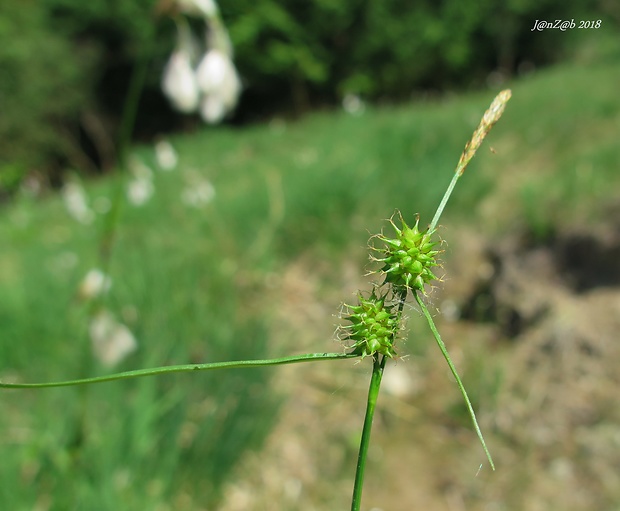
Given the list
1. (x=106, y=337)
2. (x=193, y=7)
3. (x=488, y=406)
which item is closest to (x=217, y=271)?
(x=488, y=406)

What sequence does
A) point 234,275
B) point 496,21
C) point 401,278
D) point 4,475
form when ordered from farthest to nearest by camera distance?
point 496,21 → point 234,275 → point 4,475 → point 401,278

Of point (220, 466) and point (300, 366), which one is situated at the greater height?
point (300, 366)

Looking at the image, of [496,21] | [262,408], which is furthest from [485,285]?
[496,21]

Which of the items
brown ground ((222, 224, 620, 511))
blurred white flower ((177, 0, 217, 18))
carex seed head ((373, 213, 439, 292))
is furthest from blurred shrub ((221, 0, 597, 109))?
carex seed head ((373, 213, 439, 292))

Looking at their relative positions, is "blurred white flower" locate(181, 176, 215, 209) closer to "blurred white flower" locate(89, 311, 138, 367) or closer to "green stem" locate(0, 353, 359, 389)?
"blurred white flower" locate(89, 311, 138, 367)

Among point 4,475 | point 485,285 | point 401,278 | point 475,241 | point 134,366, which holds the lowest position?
point 401,278

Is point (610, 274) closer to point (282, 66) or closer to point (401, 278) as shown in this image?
point (401, 278)

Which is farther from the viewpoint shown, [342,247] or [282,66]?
[282,66]
